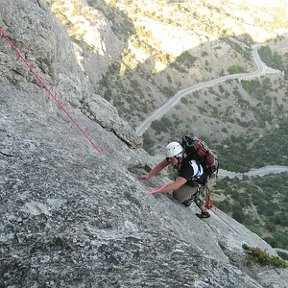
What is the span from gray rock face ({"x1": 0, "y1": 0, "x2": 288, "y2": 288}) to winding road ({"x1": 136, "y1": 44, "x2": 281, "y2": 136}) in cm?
6000

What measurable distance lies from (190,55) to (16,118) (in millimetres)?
115742

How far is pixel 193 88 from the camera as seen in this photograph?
369ft

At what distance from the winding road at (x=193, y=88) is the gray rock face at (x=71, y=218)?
197 feet

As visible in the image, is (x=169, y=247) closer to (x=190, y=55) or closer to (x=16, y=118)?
(x=16, y=118)

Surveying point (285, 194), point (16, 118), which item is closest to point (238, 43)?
point (285, 194)

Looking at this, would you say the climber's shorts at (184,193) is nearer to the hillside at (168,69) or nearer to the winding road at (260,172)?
the hillside at (168,69)

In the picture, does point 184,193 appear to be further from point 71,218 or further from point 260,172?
point 260,172

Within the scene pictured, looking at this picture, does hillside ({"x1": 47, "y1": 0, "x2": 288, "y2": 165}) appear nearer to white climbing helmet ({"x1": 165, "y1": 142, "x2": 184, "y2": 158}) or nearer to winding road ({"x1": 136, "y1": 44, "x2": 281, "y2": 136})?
winding road ({"x1": 136, "y1": 44, "x2": 281, "y2": 136})

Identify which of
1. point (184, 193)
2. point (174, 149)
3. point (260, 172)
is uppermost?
point (174, 149)

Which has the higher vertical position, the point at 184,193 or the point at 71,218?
the point at 71,218

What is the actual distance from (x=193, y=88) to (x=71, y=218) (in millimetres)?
107794

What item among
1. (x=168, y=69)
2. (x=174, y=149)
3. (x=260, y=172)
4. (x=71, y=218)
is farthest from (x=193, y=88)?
(x=71, y=218)

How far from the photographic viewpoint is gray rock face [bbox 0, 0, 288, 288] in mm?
6332

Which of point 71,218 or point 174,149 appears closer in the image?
point 71,218
